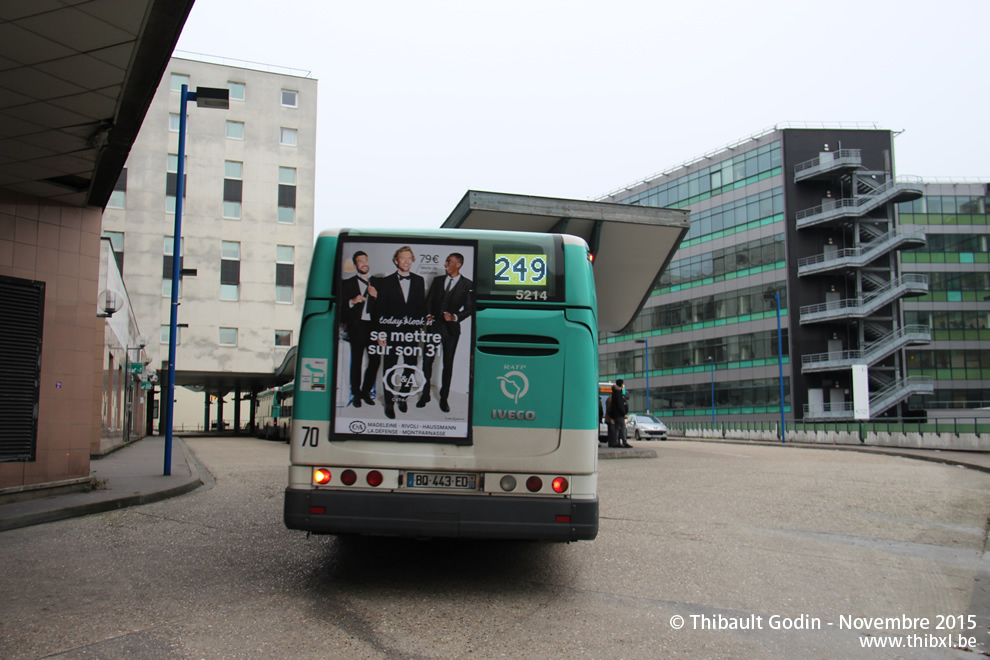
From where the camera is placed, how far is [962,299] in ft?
227

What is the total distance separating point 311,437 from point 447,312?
53.6 inches

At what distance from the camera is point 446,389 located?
5926mm

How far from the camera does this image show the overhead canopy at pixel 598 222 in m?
19.2

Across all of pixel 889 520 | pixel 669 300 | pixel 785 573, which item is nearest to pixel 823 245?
pixel 669 300

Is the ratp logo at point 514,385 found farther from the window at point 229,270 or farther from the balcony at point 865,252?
the balcony at point 865,252

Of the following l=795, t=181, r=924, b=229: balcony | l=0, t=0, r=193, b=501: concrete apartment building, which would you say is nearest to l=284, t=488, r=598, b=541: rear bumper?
l=0, t=0, r=193, b=501: concrete apartment building

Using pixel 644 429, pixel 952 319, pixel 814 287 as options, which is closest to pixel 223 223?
pixel 644 429

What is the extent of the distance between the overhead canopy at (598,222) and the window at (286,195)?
1029 inches

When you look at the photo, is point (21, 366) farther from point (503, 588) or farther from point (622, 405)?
point (622, 405)

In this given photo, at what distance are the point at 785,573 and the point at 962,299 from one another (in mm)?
73166

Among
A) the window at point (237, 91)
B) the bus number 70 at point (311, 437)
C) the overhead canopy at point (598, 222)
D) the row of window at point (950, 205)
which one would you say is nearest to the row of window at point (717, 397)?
the row of window at point (950, 205)

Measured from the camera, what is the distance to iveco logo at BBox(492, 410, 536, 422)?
5.86 m

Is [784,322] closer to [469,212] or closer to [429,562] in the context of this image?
[469,212]

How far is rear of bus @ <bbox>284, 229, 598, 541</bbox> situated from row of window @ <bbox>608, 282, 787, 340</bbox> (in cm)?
5631
